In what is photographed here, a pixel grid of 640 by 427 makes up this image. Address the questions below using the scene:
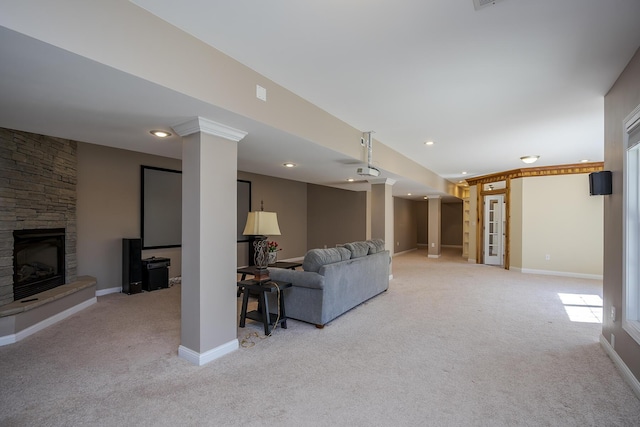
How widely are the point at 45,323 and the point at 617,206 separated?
6.01m

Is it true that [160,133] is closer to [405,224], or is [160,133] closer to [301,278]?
[301,278]

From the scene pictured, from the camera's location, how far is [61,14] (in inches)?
64.6

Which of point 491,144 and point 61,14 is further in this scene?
point 491,144

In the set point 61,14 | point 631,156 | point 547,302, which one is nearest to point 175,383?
point 61,14

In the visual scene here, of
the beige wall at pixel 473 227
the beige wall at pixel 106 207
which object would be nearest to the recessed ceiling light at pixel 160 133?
the beige wall at pixel 106 207

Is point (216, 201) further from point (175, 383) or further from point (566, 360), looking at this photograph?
point (566, 360)

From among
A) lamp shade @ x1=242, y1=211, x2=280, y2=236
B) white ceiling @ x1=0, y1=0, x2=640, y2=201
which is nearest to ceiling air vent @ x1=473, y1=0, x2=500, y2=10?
white ceiling @ x1=0, y1=0, x2=640, y2=201

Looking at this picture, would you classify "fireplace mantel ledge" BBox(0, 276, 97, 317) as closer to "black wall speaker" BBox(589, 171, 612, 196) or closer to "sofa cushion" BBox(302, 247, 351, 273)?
"sofa cushion" BBox(302, 247, 351, 273)

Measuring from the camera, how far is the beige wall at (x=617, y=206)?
2.50m

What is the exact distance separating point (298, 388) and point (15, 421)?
1.83 metres

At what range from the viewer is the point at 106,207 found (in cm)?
529

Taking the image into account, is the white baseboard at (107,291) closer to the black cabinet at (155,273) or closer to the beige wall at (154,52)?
the black cabinet at (155,273)

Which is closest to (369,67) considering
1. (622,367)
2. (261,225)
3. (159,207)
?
(261,225)

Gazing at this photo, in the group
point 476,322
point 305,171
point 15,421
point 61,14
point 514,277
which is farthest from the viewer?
point 514,277
